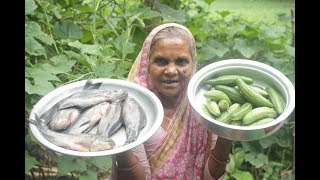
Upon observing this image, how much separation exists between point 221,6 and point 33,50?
2.42 ft

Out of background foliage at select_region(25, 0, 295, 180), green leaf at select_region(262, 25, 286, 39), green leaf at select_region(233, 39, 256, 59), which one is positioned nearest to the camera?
background foliage at select_region(25, 0, 295, 180)

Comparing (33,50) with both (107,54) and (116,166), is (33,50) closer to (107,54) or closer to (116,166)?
(107,54)

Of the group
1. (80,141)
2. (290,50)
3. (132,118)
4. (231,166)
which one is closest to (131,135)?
(132,118)

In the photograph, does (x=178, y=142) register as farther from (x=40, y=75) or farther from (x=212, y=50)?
(x=40, y=75)

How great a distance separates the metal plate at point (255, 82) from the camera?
2076 mm

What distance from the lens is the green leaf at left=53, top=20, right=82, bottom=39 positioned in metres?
2.35

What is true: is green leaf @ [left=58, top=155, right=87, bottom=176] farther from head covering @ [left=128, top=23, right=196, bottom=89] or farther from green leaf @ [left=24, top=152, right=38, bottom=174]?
head covering @ [left=128, top=23, right=196, bottom=89]

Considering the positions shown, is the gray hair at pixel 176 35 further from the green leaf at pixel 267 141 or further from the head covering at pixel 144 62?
the green leaf at pixel 267 141

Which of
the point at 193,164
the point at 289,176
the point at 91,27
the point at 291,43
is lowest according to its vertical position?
the point at 289,176

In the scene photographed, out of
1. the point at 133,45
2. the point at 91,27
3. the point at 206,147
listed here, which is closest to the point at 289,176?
the point at 206,147

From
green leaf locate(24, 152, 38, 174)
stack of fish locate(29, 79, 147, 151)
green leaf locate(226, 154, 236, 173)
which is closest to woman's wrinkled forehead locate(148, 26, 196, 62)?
stack of fish locate(29, 79, 147, 151)

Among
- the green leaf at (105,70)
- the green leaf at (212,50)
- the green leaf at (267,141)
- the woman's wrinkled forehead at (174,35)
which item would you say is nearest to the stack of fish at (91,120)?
the green leaf at (105,70)

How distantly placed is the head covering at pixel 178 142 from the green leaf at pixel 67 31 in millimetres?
271

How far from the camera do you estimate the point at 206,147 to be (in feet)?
7.34
